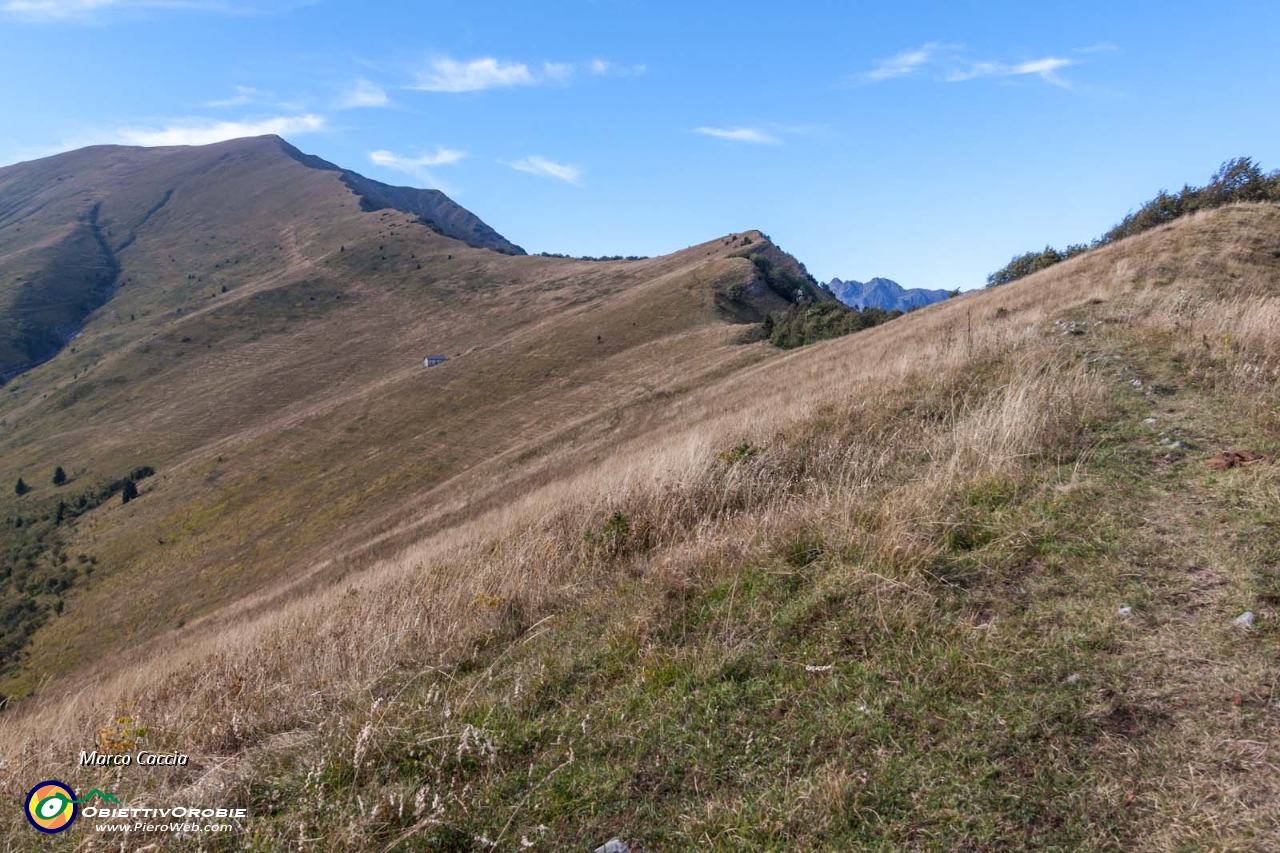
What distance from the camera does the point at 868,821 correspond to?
2559 millimetres

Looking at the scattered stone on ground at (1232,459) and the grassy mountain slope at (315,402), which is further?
the grassy mountain slope at (315,402)

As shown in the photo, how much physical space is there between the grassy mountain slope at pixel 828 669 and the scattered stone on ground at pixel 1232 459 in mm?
115

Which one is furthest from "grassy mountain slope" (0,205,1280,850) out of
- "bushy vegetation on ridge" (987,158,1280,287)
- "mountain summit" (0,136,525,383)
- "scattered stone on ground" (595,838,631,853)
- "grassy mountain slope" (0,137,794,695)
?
"mountain summit" (0,136,525,383)

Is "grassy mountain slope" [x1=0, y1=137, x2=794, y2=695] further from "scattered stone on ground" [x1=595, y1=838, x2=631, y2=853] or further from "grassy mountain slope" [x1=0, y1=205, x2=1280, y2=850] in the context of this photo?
"scattered stone on ground" [x1=595, y1=838, x2=631, y2=853]

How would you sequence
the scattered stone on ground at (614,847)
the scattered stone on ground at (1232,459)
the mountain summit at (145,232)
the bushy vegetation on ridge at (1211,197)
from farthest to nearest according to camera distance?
the mountain summit at (145,232)
the bushy vegetation on ridge at (1211,197)
the scattered stone on ground at (1232,459)
the scattered stone on ground at (614,847)

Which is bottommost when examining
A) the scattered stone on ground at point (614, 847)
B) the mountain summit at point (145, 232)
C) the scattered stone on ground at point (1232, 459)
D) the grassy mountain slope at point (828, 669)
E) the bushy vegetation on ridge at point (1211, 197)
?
the scattered stone on ground at point (614, 847)

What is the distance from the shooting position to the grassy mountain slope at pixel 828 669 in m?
2.66

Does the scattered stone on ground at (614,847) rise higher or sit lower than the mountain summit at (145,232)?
lower

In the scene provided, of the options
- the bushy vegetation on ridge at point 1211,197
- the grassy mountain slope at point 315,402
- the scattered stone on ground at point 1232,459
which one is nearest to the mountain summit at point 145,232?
the grassy mountain slope at point 315,402

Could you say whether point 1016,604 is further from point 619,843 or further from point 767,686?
point 619,843

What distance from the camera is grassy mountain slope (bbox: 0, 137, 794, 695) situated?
35.0 meters

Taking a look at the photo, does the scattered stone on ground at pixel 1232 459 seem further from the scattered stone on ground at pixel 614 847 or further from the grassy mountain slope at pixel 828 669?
the scattered stone on ground at pixel 614 847

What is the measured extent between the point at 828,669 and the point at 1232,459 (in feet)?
13.2

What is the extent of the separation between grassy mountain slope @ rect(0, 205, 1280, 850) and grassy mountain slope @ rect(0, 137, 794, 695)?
1456 cm
